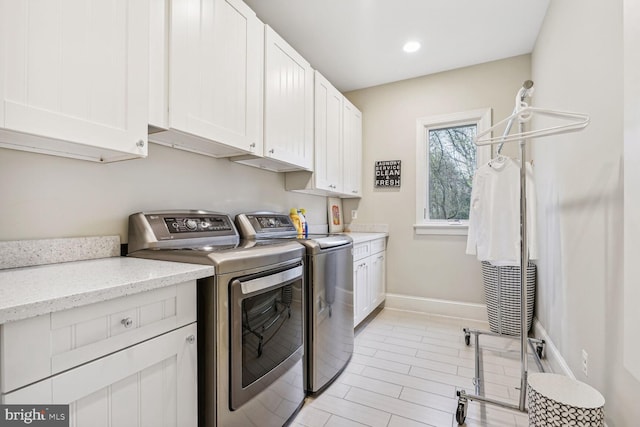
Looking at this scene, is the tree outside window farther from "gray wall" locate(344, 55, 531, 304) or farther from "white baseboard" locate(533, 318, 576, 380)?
"white baseboard" locate(533, 318, 576, 380)

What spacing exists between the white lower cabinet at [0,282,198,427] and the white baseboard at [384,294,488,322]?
278 centimetres

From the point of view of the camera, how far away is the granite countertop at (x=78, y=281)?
2.33ft

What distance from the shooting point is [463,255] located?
324 centimetres

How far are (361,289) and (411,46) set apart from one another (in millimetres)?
2327

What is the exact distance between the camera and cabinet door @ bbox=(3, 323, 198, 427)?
2.55 ft

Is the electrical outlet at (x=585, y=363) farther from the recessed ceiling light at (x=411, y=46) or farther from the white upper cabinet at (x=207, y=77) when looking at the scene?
the recessed ceiling light at (x=411, y=46)

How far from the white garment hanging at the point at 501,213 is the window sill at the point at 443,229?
3.57 feet

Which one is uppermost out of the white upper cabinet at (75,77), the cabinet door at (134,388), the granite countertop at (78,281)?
the white upper cabinet at (75,77)

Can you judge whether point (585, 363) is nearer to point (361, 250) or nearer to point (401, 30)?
point (361, 250)

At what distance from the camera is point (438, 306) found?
3.33 m

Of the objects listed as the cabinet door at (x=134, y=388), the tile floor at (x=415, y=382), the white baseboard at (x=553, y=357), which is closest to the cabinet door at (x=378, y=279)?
the tile floor at (x=415, y=382)

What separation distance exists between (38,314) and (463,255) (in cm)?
336

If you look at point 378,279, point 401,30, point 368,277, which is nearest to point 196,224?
point 368,277

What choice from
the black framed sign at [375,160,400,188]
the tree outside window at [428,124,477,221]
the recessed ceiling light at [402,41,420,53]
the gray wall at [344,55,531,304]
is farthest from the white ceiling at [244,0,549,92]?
the black framed sign at [375,160,400,188]
